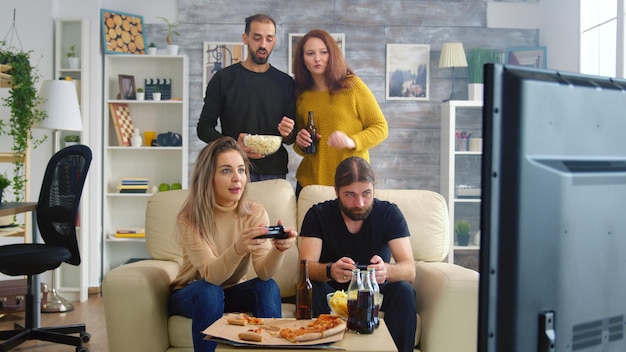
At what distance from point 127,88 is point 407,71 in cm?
225

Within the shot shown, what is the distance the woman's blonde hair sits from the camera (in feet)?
9.10

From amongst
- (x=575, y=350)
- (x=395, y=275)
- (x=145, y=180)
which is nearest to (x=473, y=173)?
(x=145, y=180)

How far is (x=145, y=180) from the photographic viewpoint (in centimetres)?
561

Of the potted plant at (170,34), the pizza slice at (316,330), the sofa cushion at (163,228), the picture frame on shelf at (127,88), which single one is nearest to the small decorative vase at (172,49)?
the potted plant at (170,34)

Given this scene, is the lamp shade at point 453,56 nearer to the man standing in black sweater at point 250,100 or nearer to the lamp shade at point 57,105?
the man standing in black sweater at point 250,100

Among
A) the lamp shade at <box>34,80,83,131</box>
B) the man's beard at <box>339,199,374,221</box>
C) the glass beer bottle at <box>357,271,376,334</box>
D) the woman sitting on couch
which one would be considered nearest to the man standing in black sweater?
the woman sitting on couch

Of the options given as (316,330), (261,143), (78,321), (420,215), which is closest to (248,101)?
(261,143)

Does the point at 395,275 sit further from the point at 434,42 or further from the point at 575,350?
the point at 434,42

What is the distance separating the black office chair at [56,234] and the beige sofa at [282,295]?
94cm

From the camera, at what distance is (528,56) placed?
18.9 ft

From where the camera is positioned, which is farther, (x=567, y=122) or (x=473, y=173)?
(x=473, y=173)

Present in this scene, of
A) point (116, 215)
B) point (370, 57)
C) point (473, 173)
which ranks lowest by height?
point (116, 215)

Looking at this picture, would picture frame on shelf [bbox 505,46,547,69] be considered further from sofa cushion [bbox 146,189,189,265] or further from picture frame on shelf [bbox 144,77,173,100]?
sofa cushion [bbox 146,189,189,265]

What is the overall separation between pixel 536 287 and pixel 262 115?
107 inches
